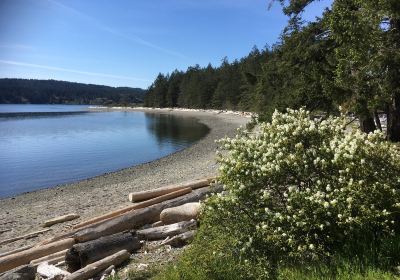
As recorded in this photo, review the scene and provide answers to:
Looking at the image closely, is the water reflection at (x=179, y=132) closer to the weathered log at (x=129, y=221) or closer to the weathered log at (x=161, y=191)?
the weathered log at (x=161, y=191)

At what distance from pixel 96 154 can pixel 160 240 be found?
34.4m

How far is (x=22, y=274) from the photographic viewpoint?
905 centimetres

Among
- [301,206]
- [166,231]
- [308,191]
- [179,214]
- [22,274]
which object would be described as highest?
[308,191]

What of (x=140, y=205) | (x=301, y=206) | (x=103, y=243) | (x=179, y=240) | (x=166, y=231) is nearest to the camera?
(x=301, y=206)

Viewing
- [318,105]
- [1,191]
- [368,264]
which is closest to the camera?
[368,264]

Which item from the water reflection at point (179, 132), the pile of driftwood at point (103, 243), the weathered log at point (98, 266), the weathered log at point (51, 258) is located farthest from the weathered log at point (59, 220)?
the water reflection at point (179, 132)

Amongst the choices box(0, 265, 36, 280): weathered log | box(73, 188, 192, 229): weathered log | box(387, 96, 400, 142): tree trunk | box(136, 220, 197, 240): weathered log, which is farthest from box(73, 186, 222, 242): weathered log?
box(387, 96, 400, 142): tree trunk

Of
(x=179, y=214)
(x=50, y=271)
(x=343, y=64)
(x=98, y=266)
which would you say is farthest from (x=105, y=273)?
(x=343, y=64)

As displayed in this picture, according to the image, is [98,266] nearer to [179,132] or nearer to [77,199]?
[77,199]

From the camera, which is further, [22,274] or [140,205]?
[140,205]

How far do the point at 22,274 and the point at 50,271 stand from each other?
646mm

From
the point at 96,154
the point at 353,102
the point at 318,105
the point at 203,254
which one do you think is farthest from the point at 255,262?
the point at 96,154

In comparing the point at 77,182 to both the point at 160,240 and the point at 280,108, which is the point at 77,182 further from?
the point at 160,240

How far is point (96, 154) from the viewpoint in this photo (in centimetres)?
4306
